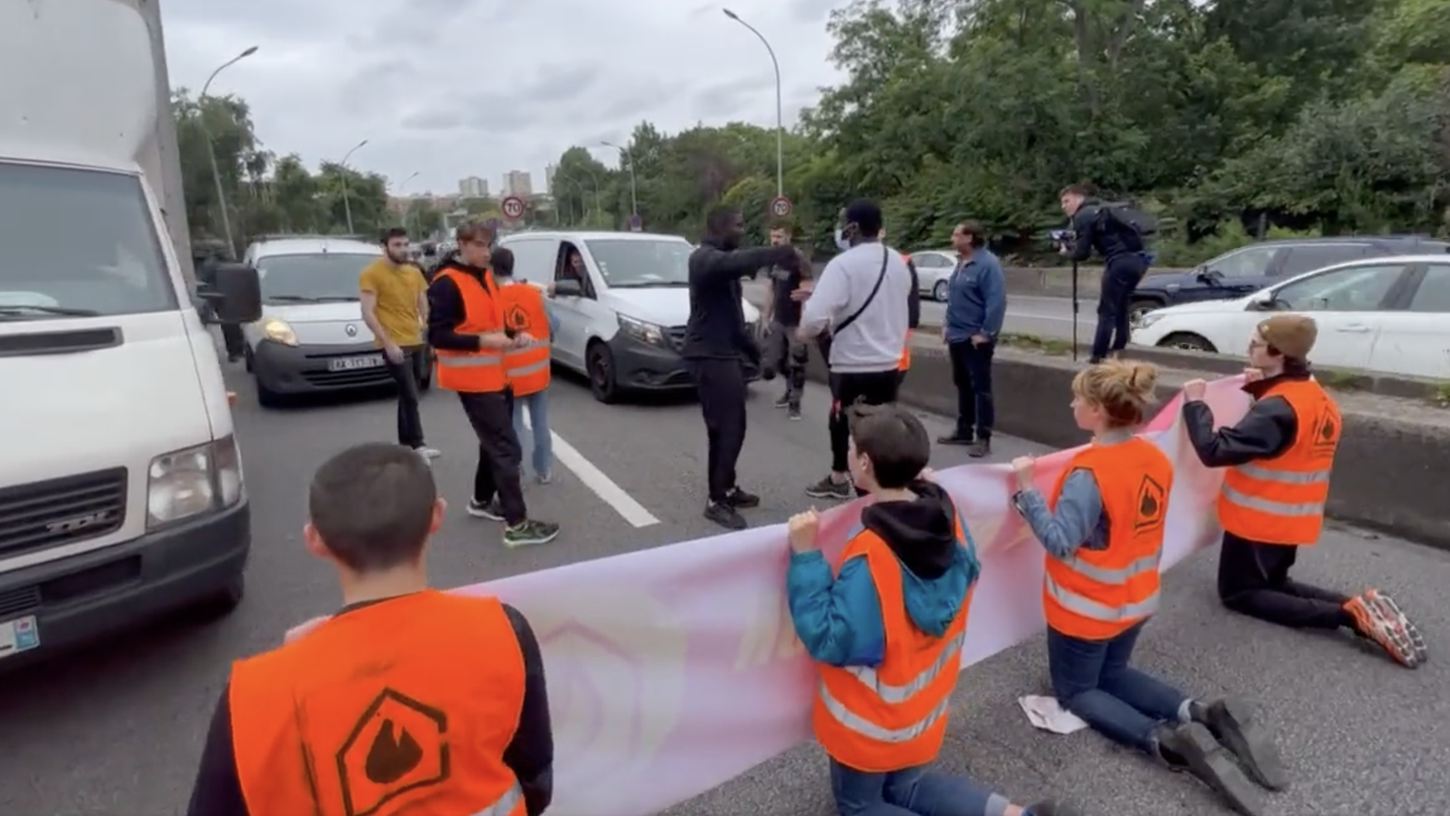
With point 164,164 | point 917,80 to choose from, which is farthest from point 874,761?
point 917,80

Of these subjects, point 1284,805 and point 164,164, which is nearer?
point 1284,805

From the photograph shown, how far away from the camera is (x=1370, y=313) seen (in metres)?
7.97

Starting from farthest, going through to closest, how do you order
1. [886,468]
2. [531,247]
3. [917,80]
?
[917,80], [531,247], [886,468]

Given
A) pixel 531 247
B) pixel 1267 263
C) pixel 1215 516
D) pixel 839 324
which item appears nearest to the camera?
pixel 1215 516

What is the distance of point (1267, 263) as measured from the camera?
46.0 feet

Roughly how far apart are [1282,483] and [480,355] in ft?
13.1

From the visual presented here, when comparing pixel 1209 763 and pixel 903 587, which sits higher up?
pixel 903 587

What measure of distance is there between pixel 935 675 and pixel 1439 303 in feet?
25.1

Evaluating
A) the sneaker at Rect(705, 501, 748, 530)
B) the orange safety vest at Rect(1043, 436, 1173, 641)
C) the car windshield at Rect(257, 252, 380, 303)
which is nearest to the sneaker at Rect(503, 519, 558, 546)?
the sneaker at Rect(705, 501, 748, 530)

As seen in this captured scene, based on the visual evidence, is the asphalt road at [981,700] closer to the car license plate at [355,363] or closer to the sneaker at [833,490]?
the sneaker at [833,490]

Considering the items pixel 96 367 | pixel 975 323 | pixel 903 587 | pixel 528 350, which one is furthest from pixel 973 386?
pixel 96 367

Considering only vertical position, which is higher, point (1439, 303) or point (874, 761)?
point (1439, 303)

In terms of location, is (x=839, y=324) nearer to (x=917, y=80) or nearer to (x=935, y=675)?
(x=935, y=675)

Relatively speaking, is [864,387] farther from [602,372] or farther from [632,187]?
[632,187]
